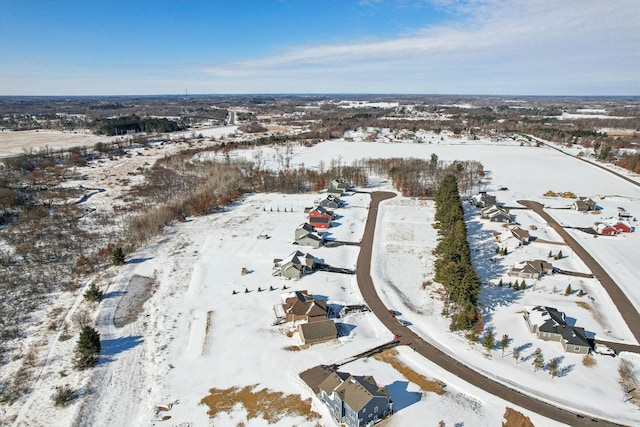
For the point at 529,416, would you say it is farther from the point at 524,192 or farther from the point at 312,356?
the point at 524,192

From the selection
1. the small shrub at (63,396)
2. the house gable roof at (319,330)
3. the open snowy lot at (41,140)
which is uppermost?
the open snowy lot at (41,140)

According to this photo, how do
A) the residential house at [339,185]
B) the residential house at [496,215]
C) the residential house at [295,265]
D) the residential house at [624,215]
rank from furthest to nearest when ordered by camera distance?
the residential house at [339,185] → the residential house at [624,215] → the residential house at [496,215] → the residential house at [295,265]

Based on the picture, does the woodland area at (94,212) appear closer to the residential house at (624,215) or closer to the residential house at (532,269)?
the residential house at (624,215)

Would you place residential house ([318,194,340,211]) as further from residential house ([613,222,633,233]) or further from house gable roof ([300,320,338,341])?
residential house ([613,222,633,233])

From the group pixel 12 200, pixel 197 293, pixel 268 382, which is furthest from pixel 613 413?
pixel 12 200

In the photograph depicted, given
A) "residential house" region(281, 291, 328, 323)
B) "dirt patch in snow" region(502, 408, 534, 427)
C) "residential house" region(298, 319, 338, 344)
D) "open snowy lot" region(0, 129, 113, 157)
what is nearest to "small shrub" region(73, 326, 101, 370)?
"residential house" region(281, 291, 328, 323)

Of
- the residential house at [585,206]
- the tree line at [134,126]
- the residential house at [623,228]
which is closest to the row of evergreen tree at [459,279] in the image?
the residential house at [623,228]
